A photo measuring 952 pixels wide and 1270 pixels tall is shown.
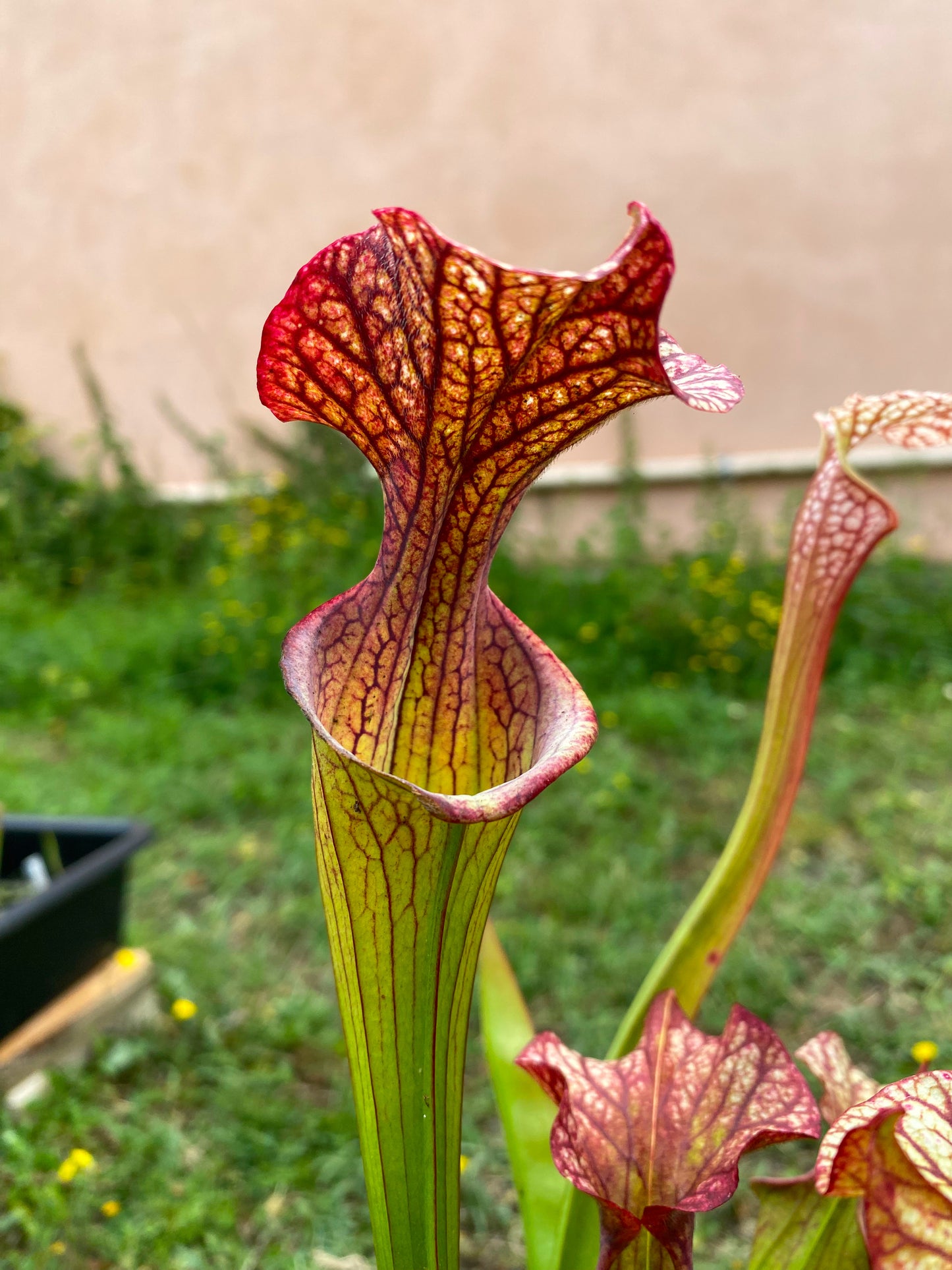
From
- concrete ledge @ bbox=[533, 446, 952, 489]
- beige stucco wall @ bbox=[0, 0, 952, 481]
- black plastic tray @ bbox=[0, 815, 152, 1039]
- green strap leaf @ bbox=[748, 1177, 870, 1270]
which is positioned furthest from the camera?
concrete ledge @ bbox=[533, 446, 952, 489]

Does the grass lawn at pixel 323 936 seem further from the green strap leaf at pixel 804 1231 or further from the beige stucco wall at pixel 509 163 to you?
the beige stucco wall at pixel 509 163

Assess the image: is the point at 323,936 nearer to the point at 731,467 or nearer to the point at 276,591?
the point at 276,591

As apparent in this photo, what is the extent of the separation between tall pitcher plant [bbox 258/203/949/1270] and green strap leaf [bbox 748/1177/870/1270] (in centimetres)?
9

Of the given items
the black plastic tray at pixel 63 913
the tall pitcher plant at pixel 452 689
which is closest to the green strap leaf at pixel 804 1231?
the tall pitcher plant at pixel 452 689

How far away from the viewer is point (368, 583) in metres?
0.53

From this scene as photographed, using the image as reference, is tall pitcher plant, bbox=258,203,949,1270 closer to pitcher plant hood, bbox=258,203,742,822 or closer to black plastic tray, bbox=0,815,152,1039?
pitcher plant hood, bbox=258,203,742,822

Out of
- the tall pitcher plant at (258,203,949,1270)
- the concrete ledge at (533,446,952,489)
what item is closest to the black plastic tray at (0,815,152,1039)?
the tall pitcher plant at (258,203,949,1270)

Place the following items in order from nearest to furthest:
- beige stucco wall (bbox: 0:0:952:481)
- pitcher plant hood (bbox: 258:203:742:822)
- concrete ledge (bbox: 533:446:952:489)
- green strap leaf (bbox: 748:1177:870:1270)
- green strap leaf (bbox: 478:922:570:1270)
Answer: pitcher plant hood (bbox: 258:203:742:822), green strap leaf (bbox: 748:1177:870:1270), green strap leaf (bbox: 478:922:570:1270), beige stucco wall (bbox: 0:0:952:481), concrete ledge (bbox: 533:446:952:489)

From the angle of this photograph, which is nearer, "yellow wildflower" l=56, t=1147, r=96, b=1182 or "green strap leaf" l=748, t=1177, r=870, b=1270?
"green strap leaf" l=748, t=1177, r=870, b=1270

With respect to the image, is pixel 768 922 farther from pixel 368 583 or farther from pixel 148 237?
pixel 148 237

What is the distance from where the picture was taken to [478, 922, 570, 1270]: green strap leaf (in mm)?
697

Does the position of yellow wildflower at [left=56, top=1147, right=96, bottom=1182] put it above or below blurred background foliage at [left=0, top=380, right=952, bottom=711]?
below

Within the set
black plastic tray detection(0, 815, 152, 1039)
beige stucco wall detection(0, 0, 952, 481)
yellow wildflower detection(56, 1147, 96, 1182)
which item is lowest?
yellow wildflower detection(56, 1147, 96, 1182)

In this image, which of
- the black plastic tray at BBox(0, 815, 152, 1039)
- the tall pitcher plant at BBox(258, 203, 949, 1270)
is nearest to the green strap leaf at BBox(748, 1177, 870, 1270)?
the tall pitcher plant at BBox(258, 203, 949, 1270)
